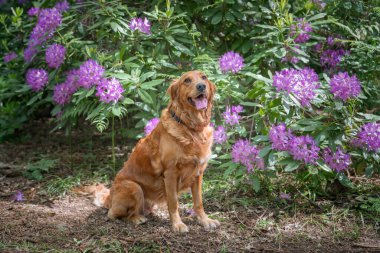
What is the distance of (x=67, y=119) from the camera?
5.53m

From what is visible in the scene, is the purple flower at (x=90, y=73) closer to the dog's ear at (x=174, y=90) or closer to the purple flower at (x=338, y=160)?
the dog's ear at (x=174, y=90)

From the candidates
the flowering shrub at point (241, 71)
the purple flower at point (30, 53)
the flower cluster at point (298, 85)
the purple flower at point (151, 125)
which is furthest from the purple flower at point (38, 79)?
the flower cluster at point (298, 85)

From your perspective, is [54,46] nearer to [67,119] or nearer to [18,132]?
[67,119]

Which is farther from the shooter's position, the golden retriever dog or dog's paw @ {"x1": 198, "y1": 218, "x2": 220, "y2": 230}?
dog's paw @ {"x1": 198, "y1": 218, "x2": 220, "y2": 230}

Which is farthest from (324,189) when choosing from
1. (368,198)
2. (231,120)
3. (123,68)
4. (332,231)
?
(123,68)

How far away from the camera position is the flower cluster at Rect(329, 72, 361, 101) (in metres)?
3.95

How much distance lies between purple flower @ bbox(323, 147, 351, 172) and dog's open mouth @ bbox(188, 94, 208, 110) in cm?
113

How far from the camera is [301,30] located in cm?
471

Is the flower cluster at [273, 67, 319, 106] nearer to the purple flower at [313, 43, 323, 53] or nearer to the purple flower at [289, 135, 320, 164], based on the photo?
the purple flower at [289, 135, 320, 164]

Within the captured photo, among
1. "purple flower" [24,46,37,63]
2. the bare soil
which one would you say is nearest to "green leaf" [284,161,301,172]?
the bare soil

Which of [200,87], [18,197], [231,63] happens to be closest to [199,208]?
[200,87]

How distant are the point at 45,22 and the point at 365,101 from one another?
3.35m

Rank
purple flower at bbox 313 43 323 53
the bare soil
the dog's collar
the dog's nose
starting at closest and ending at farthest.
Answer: the bare soil → the dog's nose → the dog's collar → purple flower at bbox 313 43 323 53

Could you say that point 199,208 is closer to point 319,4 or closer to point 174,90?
point 174,90
